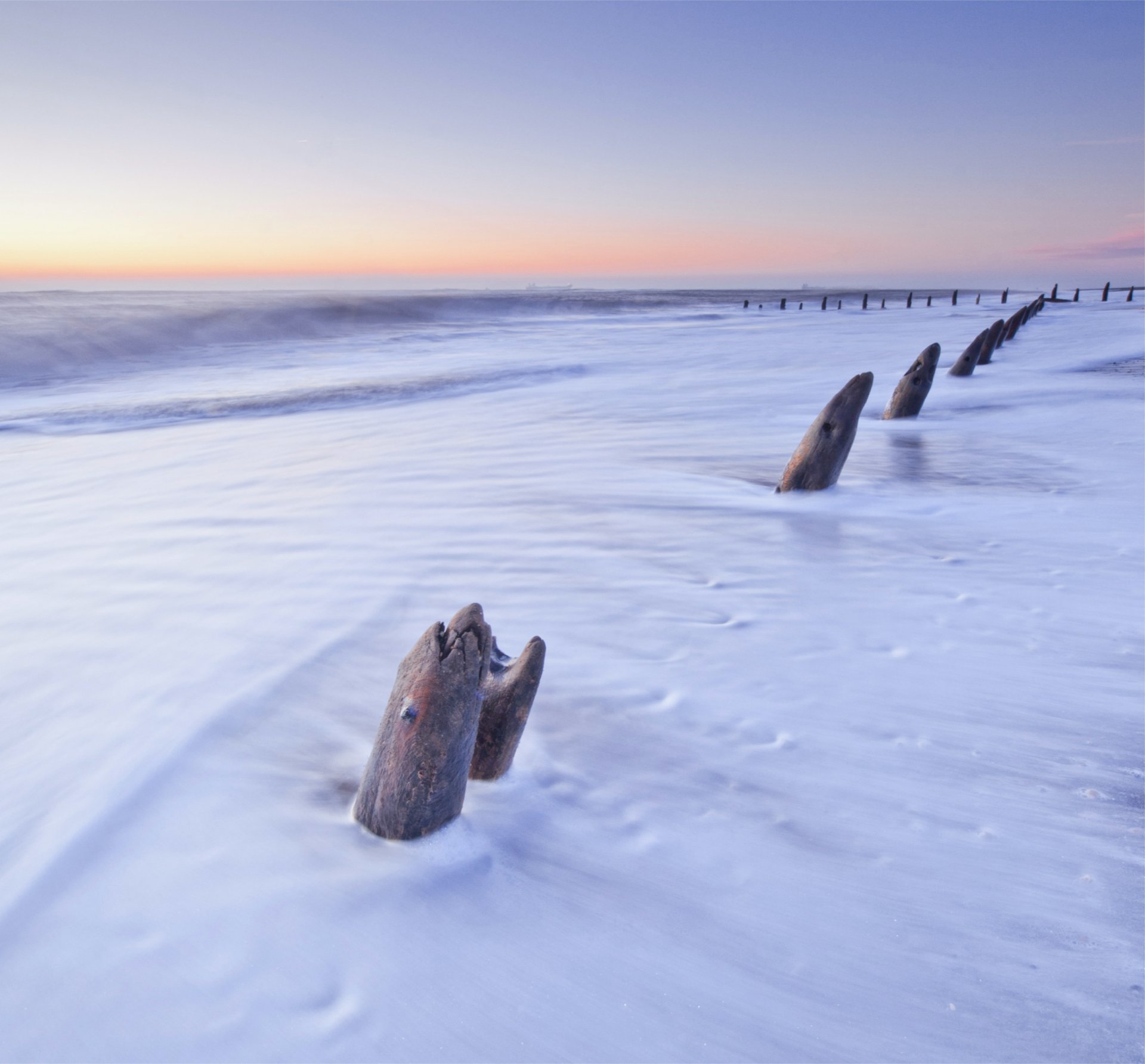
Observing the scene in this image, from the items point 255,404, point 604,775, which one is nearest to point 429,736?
point 604,775

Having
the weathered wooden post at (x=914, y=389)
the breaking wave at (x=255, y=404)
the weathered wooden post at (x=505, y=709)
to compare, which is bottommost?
the breaking wave at (x=255, y=404)

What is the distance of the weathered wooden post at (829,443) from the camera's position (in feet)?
18.4

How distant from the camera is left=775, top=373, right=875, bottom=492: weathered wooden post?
5.59 meters

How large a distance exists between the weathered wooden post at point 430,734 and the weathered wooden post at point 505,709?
0.22 meters

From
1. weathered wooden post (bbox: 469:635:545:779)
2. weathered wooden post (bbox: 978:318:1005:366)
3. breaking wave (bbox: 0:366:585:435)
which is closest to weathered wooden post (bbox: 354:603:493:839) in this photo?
weathered wooden post (bbox: 469:635:545:779)

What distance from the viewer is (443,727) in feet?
6.23

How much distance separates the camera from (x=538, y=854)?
82.5 inches

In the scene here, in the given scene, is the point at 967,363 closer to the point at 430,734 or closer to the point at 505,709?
the point at 505,709

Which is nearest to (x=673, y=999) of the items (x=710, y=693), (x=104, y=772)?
(x=710, y=693)

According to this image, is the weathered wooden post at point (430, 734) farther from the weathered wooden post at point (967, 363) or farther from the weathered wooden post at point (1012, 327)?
the weathered wooden post at point (1012, 327)

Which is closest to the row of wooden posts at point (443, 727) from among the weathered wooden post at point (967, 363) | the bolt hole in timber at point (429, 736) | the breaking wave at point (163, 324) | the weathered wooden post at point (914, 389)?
the bolt hole in timber at point (429, 736)

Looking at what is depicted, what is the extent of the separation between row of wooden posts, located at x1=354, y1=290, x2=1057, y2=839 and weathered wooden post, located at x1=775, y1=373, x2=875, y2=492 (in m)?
3.88

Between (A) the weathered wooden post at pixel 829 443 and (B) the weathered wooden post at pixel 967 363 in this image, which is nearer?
(A) the weathered wooden post at pixel 829 443

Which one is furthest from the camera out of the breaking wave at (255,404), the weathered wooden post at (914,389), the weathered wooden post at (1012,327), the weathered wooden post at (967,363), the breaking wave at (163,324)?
the breaking wave at (163,324)
